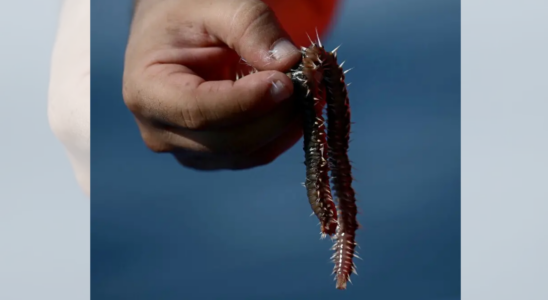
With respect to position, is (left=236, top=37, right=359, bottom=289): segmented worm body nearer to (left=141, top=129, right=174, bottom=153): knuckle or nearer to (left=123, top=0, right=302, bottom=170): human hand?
(left=123, top=0, right=302, bottom=170): human hand

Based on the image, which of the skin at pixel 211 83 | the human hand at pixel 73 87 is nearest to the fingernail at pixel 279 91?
the skin at pixel 211 83

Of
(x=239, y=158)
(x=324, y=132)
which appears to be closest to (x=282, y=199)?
(x=239, y=158)

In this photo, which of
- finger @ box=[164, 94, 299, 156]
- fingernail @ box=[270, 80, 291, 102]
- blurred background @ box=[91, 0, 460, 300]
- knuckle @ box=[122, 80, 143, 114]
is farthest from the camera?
blurred background @ box=[91, 0, 460, 300]

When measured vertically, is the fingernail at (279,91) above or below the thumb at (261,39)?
below

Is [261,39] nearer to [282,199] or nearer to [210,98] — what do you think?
[210,98]

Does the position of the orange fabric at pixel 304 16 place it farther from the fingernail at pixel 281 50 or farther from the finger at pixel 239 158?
the fingernail at pixel 281 50

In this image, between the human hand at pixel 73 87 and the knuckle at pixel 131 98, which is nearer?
the knuckle at pixel 131 98

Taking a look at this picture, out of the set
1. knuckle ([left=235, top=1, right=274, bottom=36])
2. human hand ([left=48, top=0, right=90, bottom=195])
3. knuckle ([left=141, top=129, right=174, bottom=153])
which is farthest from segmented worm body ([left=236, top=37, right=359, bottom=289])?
human hand ([left=48, top=0, right=90, bottom=195])
